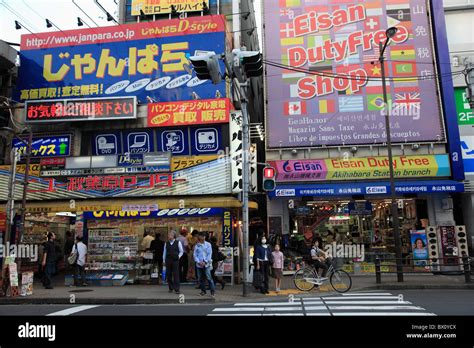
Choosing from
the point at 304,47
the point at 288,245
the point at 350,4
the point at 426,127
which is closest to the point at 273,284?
the point at 288,245

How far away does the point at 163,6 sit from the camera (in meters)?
24.4

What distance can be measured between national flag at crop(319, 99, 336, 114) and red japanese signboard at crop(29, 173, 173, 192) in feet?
26.3

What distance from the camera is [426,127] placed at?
18.1m

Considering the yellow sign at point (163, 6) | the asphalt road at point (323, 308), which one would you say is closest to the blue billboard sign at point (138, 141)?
the asphalt road at point (323, 308)

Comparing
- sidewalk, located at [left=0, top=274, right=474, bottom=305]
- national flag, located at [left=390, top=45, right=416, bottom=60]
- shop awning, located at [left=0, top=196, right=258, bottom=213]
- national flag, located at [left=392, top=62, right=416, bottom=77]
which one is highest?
national flag, located at [left=390, top=45, right=416, bottom=60]

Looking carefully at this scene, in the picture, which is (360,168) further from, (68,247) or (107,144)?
(68,247)

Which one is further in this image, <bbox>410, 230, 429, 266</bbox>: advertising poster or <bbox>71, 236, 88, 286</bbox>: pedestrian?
<bbox>410, 230, 429, 266</bbox>: advertising poster

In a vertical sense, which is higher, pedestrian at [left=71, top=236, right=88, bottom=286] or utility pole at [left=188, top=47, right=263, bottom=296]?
utility pole at [left=188, top=47, right=263, bottom=296]

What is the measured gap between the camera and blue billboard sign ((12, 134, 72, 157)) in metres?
17.5

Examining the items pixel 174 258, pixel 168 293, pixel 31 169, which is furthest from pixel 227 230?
pixel 31 169

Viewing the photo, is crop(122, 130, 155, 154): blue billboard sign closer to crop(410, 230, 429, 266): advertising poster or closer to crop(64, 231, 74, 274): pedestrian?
crop(64, 231, 74, 274): pedestrian

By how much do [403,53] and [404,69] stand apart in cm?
86

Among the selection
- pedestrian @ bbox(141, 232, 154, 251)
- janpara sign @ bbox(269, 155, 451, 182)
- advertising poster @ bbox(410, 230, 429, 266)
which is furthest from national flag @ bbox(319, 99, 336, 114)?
pedestrian @ bbox(141, 232, 154, 251)
